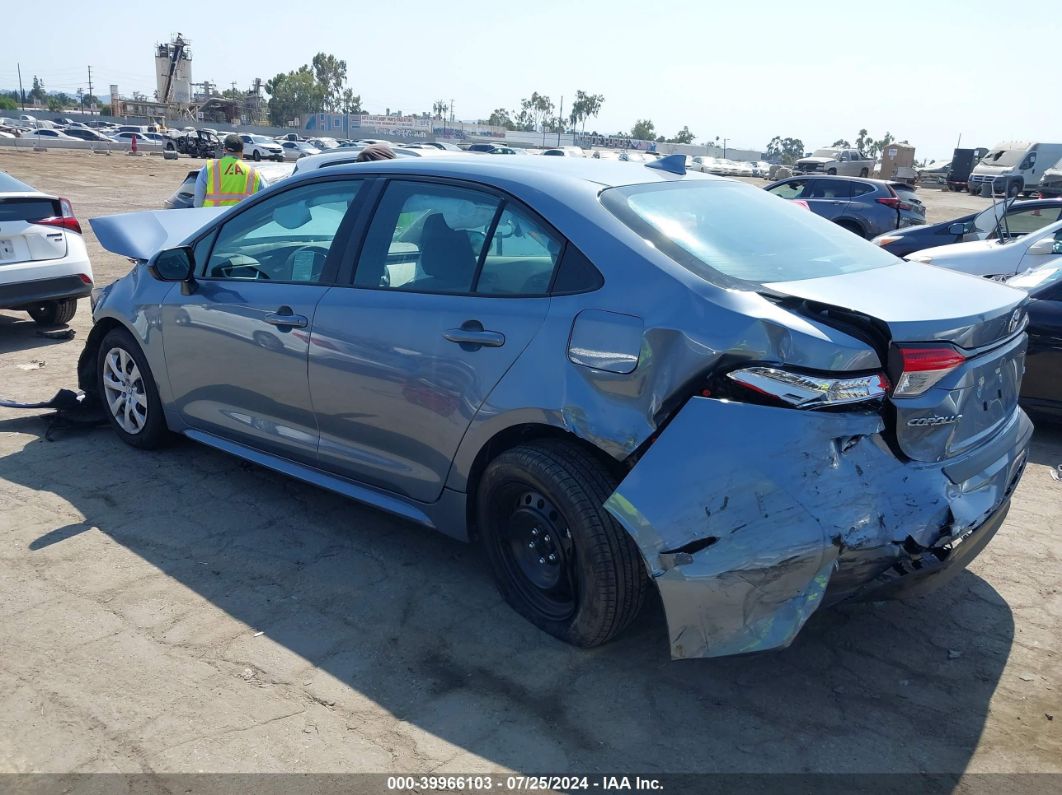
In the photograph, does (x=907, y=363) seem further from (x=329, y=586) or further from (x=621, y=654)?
(x=329, y=586)

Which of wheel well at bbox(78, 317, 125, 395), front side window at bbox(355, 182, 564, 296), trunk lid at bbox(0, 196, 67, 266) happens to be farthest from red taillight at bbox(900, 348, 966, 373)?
trunk lid at bbox(0, 196, 67, 266)

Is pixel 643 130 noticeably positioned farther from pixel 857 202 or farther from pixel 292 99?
pixel 857 202

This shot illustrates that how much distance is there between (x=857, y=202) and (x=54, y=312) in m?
14.1

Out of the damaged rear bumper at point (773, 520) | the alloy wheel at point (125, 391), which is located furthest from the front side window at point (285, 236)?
the damaged rear bumper at point (773, 520)

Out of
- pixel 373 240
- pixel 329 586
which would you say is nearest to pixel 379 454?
pixel 329 586

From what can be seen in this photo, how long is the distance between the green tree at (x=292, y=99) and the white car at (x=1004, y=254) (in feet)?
442

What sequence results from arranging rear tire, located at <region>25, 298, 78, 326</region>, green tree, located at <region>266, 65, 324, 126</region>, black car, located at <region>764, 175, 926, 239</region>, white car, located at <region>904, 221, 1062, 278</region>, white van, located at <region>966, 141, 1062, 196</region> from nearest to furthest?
white car, located at <region>904, 221, 1062, 278</region>, rear tire, located at <region>25, 298, 78, 326</region>, black car, located at <region>764, 175, 926, 239</region>, white van, located at <region>966, 141, 1062, 196</region>, green tree, located at <region>266, 65, 324, 126</region>

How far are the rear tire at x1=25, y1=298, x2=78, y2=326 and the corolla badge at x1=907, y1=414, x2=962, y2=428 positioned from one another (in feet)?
25.8

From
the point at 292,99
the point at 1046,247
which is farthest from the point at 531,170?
the point at 292,99

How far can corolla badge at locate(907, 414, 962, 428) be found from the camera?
2.86 meters

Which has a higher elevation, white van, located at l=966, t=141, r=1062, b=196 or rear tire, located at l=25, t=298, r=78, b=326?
white van, located at l=966, t=141, r=1062, b=196

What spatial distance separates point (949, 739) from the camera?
291 cm

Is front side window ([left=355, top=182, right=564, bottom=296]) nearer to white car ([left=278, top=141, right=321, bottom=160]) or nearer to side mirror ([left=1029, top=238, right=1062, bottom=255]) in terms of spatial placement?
side mirror ([left=1029, top=238, right=1062, bottom=255])

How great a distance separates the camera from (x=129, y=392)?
5312 millimetres
